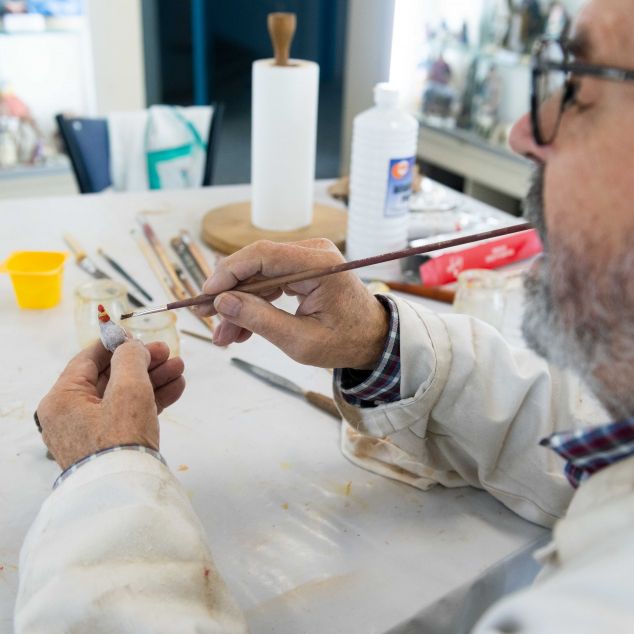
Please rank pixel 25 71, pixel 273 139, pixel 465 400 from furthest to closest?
1. pixel 25 71
2. pixel 273 139
3. pixel 465 400

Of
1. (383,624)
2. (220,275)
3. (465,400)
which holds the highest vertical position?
(220,275)

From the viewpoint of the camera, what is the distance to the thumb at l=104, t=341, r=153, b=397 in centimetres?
76

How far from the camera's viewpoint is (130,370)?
30.8 inches

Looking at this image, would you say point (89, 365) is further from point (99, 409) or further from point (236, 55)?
point (236, 55)

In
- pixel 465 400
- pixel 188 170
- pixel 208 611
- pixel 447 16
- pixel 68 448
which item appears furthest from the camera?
pixel 447 16

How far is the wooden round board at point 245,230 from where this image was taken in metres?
1.51

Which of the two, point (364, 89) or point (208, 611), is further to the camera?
point (364, 89)

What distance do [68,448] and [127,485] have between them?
10cm

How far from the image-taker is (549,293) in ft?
2.22

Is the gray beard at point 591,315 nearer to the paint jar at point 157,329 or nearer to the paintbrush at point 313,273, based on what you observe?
the paintbrush at point 313,273

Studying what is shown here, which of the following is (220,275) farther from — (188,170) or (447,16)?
(447,16)

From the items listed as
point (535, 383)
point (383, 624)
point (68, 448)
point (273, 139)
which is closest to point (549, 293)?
point (535, 383)

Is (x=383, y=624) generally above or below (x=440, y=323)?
below

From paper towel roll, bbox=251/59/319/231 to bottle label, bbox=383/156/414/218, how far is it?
0.22 metres
